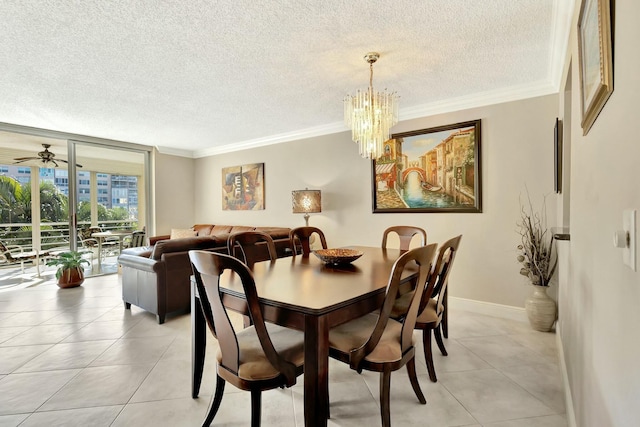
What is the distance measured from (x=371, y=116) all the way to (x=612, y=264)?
1.87 metres

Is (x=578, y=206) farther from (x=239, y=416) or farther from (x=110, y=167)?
(x=110, y=167)

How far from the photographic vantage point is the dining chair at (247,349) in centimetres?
124

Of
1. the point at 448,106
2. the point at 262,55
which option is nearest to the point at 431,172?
the point at 448,106

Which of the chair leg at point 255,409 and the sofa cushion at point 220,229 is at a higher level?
the sofa cushion at point 220,229

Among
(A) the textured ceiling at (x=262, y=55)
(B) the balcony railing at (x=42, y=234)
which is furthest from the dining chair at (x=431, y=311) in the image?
(B) the balcony railing at (x=42, y=234)

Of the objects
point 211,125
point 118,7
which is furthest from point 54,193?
point 118,7

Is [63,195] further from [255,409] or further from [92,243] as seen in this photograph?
[255,409]

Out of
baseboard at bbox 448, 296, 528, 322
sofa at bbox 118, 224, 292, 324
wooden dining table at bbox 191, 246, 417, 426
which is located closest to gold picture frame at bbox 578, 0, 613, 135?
wooden dining table at bbox 191, 246, 417, 426

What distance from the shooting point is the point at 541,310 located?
110 inches

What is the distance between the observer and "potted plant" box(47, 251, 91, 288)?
171 inches

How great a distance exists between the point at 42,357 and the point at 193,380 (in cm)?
148

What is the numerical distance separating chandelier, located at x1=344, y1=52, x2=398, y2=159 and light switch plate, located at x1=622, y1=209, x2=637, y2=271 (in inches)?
75.4

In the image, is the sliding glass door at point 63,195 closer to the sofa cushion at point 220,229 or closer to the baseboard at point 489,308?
the sofa cushion at point 220,229

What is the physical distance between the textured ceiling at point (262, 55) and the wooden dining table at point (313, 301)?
1590 millimetres
